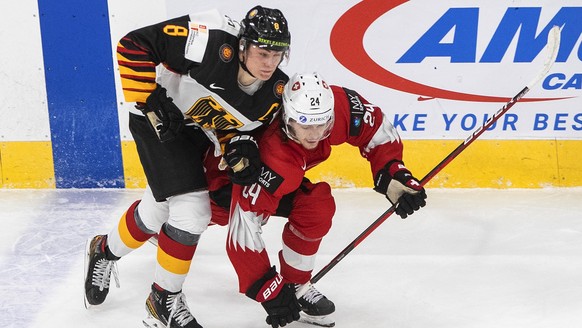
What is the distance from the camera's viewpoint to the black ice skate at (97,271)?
310 centimetres

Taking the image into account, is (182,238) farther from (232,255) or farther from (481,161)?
(481,161)

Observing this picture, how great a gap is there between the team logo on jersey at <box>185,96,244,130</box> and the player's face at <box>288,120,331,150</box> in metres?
0.26

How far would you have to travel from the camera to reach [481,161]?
4176 millimetres

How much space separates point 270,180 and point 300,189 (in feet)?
0.82

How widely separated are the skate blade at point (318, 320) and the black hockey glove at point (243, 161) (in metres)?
0.60

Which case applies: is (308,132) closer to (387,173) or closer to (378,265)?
(387,173)

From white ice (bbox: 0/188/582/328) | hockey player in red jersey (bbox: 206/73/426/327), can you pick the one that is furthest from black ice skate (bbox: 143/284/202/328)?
hockey player in red jersey (bbox: 206/73/426/327)

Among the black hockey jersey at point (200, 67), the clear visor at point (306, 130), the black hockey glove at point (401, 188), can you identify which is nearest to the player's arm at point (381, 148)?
the black hockey glove at point (401, 188)

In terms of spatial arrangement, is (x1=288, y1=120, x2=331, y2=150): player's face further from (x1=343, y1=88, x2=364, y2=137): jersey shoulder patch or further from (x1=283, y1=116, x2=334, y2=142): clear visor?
(x1=343, y1=88, x2=364, y2=137): jersey shoulder patch

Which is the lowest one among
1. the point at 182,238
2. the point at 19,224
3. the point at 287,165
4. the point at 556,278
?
the point at 19,224

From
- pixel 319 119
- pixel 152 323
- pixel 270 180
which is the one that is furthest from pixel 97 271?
pixel 319 119

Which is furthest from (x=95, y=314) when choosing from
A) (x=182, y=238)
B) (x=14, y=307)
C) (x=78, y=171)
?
(x=78, y=171)

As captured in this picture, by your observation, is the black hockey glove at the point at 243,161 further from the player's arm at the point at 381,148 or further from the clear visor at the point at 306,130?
the player's arm at the point at 381,148

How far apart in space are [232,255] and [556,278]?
1.38 m
